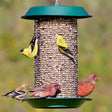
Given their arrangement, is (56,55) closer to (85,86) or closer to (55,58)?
(55,58)

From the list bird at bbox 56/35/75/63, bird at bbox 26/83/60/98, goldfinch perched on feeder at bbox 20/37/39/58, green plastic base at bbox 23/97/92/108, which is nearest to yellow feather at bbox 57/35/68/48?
bird at bbox 56/35/75/63

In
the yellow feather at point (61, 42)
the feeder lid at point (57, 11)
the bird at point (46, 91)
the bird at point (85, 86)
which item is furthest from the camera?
the bird at point (85, 86)

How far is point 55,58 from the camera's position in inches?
379

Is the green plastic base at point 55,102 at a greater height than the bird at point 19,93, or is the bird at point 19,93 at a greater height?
the bird at point 19,93

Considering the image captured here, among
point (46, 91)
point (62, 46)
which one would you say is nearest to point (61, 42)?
point (62, 46)

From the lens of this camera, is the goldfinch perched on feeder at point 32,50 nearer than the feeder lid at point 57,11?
No

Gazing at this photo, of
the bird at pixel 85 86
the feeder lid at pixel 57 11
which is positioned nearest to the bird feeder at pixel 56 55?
the feeder lid at pixel 57 11

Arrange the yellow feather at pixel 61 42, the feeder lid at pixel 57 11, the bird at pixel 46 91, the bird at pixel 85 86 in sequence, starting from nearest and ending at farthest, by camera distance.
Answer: the bird at pixel 46 91 < the feeder lid at pixel 57 11 < the yellow feather at pixel 61 42 < the bird at pixel 85 86

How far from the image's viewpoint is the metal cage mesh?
31.6ft

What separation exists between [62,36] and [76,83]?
89cm

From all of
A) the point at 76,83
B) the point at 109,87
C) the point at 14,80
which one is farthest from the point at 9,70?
the point at 76,83

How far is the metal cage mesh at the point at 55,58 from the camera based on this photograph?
9.64 metres

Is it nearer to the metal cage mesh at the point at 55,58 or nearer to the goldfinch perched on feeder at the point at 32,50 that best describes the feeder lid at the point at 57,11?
the metal cage mesh at the point at 55,58

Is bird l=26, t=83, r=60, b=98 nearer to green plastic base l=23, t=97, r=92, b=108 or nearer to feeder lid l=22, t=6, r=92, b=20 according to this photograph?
green plastic base l=23, t=97, r=92, b=108
